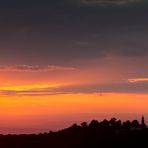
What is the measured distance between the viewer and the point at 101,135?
197625 millimetres

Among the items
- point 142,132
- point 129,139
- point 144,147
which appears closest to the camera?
point 144,147

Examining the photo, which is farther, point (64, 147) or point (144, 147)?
point (64, 147)

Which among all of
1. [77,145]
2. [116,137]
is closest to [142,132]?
[116,137]

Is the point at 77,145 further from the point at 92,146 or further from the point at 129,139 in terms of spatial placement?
the point at 129,139

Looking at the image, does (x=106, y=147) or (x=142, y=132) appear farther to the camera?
(x=142, y=132)

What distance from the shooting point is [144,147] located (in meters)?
166

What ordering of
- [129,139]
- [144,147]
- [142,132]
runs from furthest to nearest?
[142,132]
[129,139]
[144,147]

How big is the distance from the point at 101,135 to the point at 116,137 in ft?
33.8

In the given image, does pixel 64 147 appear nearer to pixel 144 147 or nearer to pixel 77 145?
pixel 77 145

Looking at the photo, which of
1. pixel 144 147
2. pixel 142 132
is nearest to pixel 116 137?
pixel 142 132

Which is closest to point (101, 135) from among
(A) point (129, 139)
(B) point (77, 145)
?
(B) point (77, 145)

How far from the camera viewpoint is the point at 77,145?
193 meters

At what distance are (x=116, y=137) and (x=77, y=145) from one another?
13.3 meters

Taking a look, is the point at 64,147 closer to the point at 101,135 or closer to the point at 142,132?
the point at 101,135
